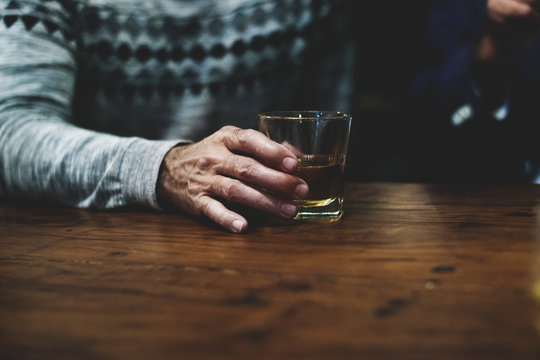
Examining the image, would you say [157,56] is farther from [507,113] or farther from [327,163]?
[507,113]

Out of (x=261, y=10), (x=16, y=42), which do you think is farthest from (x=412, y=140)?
(x=16, y=42)

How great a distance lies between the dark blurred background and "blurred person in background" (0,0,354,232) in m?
0.54

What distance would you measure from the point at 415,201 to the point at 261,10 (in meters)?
0.71

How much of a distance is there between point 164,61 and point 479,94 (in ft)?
2.79

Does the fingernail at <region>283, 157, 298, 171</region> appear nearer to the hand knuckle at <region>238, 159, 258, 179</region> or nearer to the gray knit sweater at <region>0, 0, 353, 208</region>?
the hand knuckle at <region>238, 159, 258, 179</region>

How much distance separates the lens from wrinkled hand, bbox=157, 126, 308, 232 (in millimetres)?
590

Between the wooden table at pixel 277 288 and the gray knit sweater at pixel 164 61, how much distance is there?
442mm

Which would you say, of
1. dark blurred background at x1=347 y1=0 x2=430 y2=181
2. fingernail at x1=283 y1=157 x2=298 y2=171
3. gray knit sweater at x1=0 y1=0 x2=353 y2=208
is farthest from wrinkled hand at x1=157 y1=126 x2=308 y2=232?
dark blurred background at x1=347 y1=0 x2=430 y2=181

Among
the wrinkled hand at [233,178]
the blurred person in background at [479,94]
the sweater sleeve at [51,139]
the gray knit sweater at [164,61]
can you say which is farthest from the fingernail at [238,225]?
the blurred person in background at [479,94]

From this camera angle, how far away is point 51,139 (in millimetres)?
783

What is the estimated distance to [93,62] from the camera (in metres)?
1.15

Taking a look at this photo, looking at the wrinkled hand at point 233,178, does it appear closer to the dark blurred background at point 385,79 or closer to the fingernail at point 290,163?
the fingernail at point 290,163

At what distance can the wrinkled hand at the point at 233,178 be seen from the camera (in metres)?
0.59

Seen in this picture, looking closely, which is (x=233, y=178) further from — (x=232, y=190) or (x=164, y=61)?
(x=164, y=61)
